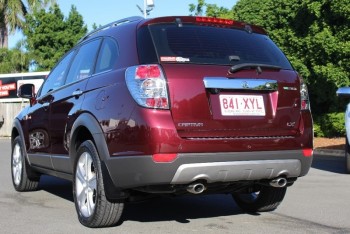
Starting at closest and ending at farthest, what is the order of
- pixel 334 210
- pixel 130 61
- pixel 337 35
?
pixel 130 61 → pixel 334 210 → pixel 337 35

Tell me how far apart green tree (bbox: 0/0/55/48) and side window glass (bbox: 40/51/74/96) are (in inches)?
1199

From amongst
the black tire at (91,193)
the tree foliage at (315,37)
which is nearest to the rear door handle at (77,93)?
the black tire at (91,193)

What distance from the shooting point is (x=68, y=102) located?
225 inches

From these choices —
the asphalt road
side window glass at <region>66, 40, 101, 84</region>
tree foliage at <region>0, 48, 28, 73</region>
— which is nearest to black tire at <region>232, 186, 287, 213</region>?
the asphalt road

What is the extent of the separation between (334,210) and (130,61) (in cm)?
300

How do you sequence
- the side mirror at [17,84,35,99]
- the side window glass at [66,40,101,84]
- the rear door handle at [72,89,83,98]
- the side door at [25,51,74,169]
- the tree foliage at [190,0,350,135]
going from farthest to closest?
the tree foliage at [190,0,350,135]
the side mirror at [17,84,35,99]
the side door at [25,51,74,169]
the side window glass at [66,40,101,84]
the rear door handle at [72,89,83,98]

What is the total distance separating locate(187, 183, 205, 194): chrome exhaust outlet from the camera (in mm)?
4547

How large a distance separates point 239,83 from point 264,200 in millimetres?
1695

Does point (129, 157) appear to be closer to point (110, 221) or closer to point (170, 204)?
point (110, 221)

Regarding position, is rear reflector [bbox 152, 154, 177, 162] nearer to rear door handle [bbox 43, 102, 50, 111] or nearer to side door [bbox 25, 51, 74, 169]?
side door [bbox 25, 51, 74, 169]

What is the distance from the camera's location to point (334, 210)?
609cm

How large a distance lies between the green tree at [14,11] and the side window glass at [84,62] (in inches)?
1236

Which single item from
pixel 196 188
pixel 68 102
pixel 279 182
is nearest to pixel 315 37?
pixel 68 102

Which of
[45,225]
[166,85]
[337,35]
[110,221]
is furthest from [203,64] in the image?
[337,35]
